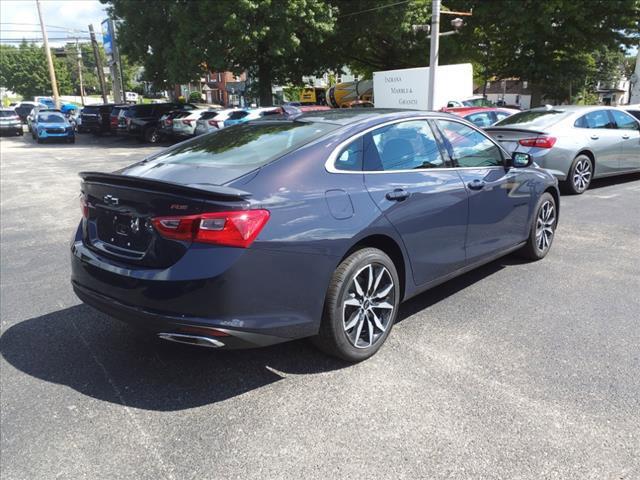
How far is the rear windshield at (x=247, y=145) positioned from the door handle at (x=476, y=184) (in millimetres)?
1254

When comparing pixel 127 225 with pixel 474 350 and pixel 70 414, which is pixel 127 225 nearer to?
pixel 70 414

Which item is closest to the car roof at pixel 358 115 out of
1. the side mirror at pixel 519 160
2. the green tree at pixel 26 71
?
the side mirror at pixel 519 160

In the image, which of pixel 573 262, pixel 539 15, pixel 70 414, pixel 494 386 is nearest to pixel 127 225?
pixel 70 414

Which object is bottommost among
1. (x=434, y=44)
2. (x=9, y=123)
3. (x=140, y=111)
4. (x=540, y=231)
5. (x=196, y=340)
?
(x=9, y=123)

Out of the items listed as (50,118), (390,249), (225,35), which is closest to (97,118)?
(50,118)

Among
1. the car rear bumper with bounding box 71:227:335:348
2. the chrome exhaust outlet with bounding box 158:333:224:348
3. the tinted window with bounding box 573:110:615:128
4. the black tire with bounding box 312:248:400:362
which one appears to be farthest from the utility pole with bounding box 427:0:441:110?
the chrome exhaust outlet with bounding box 158:333:224:348

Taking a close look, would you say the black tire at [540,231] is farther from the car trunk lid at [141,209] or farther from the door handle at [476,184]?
the car trunk lid at [141,209]

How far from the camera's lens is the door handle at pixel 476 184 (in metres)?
4.12

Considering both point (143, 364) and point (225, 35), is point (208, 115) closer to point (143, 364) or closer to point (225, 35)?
point (225, 35)

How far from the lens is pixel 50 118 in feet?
84.7

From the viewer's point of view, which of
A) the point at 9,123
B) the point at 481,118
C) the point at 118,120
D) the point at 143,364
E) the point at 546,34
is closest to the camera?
the point at 143,364

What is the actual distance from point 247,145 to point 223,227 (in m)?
1.05

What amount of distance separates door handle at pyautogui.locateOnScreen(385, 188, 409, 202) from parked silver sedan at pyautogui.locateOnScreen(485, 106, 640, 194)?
17.8 ft

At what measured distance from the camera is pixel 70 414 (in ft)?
9.59
